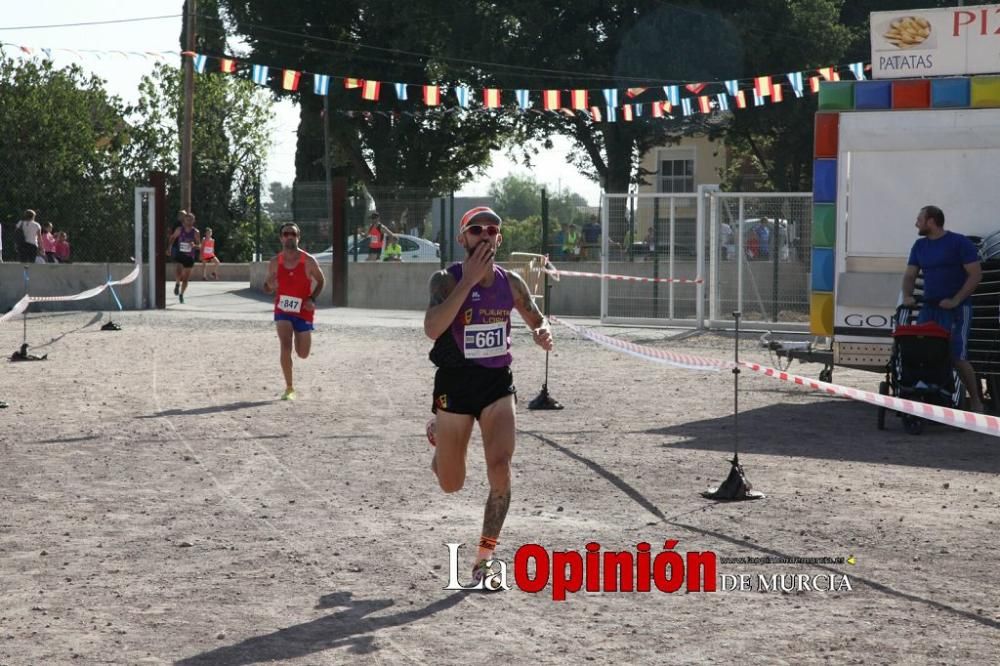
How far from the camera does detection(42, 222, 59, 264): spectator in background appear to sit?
33.9 metres

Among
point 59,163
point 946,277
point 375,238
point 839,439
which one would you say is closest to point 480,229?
point 839,439

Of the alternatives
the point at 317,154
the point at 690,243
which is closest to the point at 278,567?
the point at 690,243

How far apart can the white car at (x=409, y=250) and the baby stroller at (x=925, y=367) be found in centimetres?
2031

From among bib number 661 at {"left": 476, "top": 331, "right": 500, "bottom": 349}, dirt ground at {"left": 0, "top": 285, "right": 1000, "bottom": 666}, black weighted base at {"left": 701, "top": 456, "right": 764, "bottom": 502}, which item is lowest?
dirt ground at {"left": 0, "top": 285, "right": 1000, "bottom": 666}

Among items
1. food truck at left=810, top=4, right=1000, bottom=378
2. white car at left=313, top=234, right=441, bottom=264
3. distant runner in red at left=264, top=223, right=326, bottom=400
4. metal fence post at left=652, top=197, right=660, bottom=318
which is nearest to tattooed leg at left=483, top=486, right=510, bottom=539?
food truck at left=810, top=4, right=1000, bottom=378

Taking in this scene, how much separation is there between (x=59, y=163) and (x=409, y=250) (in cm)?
1339

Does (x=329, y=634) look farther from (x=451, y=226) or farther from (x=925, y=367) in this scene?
(x=451, y=226)

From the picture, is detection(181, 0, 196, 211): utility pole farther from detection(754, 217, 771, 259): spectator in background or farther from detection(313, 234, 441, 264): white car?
detection(754, 217, 771, 259): spectator in background

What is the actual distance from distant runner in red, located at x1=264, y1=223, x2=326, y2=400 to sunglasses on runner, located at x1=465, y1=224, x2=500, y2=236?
302 inches

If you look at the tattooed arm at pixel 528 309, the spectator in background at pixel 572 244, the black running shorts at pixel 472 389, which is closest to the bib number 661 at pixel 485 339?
the black running shorts at pixel 472 389

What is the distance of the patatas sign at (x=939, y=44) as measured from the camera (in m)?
13.7

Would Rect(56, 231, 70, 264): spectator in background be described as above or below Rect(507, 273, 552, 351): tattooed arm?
above

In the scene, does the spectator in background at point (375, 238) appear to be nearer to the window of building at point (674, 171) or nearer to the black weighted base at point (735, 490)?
the black weighted base at point (735, 490)

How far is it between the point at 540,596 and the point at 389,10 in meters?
39.5
